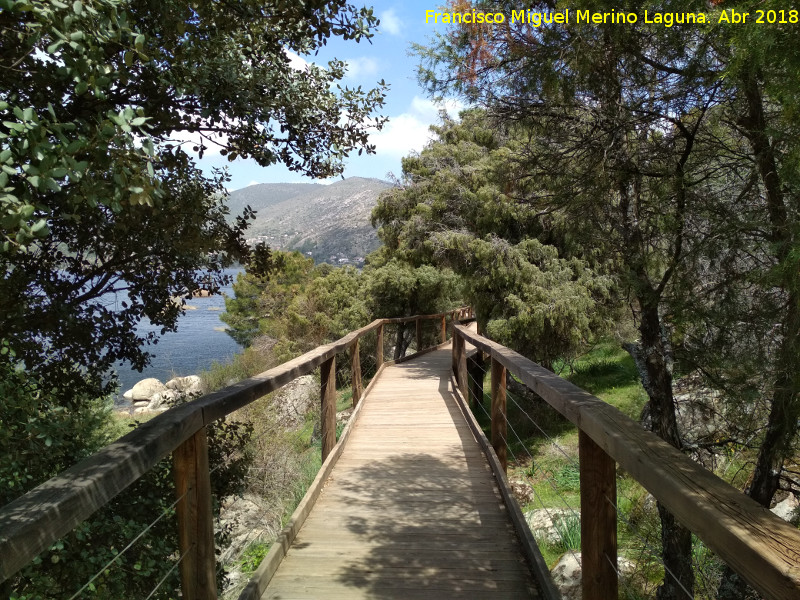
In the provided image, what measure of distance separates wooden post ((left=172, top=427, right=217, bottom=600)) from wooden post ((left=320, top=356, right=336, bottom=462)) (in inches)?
94.4

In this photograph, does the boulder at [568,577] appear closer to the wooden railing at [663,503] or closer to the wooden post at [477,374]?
the wooden railing at [663,503]

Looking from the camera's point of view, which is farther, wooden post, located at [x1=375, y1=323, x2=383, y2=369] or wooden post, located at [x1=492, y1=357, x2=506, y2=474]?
wooden post, located at [x1=375, y1=323, x2=383, y2=369]

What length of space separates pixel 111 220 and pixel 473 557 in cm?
325

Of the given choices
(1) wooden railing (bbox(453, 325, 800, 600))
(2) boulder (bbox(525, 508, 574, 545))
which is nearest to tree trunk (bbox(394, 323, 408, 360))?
(2) boulder (bbox(525, 508, 574, 545))

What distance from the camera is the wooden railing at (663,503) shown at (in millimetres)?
942

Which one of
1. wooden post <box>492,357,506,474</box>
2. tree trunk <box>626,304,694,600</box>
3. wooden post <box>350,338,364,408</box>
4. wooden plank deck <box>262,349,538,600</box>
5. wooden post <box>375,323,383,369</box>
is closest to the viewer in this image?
wooden plank deck <box>262,349,538,600</box>

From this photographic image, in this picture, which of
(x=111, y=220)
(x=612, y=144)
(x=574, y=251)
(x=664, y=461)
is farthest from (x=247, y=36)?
(x=574, y=251)

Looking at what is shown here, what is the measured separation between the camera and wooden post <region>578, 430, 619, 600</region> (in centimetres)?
183

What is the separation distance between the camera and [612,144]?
4512 millimetres

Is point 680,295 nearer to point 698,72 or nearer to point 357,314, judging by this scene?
point 698,72

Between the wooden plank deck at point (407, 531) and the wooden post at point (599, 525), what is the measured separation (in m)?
0.67

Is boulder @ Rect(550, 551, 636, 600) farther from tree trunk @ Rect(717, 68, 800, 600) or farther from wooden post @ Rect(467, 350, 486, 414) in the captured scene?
wooden post @ Rect(467, 350, 486, 414)

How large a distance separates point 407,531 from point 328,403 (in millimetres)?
1506

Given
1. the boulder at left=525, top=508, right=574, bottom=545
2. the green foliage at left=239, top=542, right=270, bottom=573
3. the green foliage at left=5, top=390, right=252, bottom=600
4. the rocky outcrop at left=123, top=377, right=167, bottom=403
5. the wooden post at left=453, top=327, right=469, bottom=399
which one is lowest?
the rocky outcrop at left=123, top=377, right=167, bottom=403
